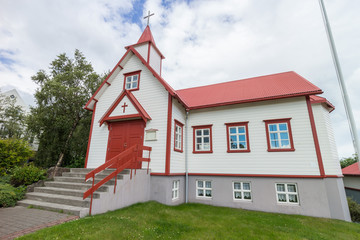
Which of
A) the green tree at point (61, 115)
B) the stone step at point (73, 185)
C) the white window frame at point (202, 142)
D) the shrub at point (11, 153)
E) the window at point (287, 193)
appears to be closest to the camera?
the stone step at point (73, 185)

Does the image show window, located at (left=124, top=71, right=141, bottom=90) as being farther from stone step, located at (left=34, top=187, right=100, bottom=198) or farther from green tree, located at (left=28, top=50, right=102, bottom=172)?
green tree, located at (left=28, top=50, right=102, bottom=172)

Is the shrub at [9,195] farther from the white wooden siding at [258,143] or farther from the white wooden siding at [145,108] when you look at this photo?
the white wooden siding at [258,143]

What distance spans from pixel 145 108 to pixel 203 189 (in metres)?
6.22

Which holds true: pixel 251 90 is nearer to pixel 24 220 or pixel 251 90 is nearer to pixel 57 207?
pixel 57 207

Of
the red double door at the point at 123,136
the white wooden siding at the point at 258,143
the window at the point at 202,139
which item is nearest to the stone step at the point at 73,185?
the red double door at the point at 123,136

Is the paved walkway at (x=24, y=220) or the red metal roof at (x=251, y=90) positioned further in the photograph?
the red metal roof at (x=251, y=90)

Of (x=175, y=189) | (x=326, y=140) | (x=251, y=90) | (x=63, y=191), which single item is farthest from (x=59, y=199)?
(x=326, y=140)

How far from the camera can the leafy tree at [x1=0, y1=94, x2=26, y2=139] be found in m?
26.3

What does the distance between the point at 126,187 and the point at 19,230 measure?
375 cm

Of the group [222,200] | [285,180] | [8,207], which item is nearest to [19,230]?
[8,207]

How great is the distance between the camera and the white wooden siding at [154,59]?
1329cm

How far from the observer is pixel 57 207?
6641 mm

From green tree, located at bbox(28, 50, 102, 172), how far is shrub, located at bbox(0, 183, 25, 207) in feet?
33.4

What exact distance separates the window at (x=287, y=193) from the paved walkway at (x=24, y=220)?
9.60 metres
